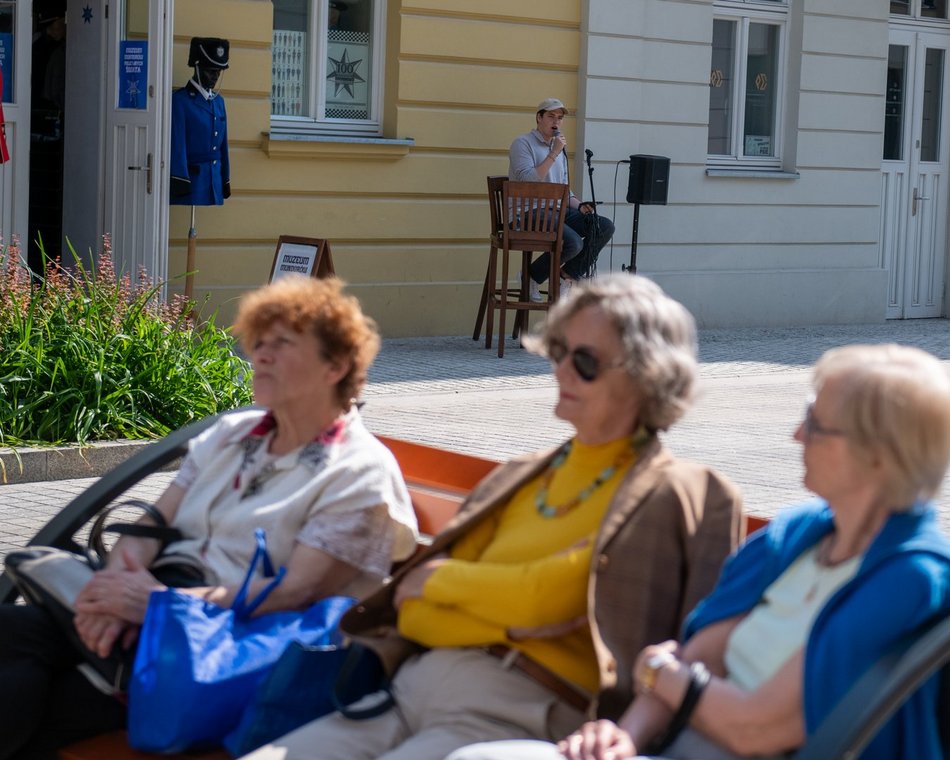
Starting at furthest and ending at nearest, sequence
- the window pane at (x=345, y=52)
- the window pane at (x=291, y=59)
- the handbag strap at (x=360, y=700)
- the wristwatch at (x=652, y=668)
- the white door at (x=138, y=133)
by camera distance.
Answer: the window pane at (x=345, y=52)
the window pane at (x=291, y=59)
the white door at (x=138, y=133)
the handbag strap at (x=360, y=700)
the wristwatch at (x=652, y=668)

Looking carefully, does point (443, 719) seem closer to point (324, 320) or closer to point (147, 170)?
point (324, 320)

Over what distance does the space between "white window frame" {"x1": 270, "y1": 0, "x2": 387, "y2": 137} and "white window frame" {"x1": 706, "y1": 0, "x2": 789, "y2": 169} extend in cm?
362

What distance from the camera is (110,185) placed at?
38.3ft

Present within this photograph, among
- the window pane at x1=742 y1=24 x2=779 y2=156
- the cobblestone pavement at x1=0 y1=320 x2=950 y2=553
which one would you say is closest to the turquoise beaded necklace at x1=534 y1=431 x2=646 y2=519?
the cobblestone pavement at x1=0 y1=320 x2=950 y2=553

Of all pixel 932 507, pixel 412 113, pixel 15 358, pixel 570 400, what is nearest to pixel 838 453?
pixel 932 507

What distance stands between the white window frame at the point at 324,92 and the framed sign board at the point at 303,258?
2.76 m

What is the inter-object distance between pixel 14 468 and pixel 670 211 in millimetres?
8599

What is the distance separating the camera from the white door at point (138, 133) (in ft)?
35.9

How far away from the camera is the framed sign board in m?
9.84

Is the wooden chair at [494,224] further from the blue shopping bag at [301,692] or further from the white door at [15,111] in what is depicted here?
the blue shopping bag at [301,692]

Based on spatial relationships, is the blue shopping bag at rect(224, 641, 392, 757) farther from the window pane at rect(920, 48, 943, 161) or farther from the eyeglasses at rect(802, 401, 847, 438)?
the window pane at rect(920, 48, 943, 161)

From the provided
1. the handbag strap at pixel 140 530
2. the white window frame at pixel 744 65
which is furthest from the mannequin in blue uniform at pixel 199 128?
the handbag strap at pixel 140 530

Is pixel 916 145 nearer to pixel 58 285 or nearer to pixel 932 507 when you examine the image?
pixel 58 285

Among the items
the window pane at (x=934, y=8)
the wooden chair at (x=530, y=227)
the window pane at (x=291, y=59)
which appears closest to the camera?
the wooden chair at (x=530, y=227)
